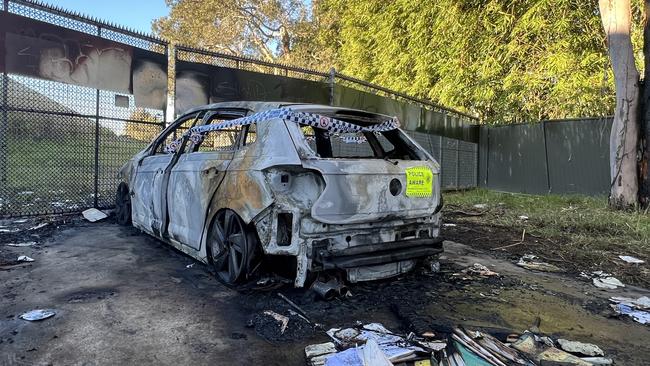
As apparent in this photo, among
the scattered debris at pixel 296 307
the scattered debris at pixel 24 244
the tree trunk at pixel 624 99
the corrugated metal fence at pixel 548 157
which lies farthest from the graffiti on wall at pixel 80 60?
the corrugated metal fence at pixel 548 157

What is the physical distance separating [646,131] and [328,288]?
7895 millimetres

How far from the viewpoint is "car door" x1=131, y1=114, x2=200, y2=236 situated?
4.57m

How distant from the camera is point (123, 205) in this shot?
6000 millimetres

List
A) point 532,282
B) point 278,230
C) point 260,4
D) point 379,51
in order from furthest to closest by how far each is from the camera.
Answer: point 260,4 < point 379,51 < point 532,282 < point 278,230

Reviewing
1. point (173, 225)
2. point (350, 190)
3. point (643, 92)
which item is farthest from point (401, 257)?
point (643, 92)

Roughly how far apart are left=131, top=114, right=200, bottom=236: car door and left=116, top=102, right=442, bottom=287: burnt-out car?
20 cm

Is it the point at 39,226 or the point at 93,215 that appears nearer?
the point at 39,226

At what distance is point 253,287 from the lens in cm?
348

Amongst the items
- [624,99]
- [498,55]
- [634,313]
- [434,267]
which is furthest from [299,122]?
[498,55]

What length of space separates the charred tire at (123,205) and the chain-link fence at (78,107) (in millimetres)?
783

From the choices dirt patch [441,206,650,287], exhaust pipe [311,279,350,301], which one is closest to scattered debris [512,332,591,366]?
exhaust pipe [311,279,350,301]

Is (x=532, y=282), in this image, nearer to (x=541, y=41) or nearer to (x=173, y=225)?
(x=173, y=225)

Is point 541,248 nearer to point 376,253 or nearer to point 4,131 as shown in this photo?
point 376,253

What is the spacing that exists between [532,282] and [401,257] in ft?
4.91
